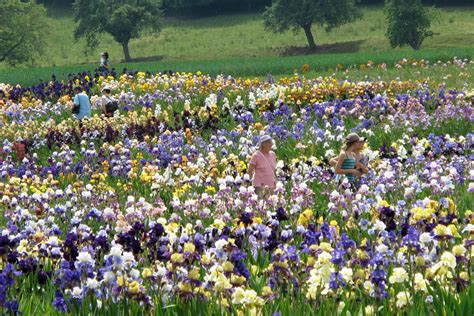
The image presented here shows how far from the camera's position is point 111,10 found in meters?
66.2

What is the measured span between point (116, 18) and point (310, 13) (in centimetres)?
1781

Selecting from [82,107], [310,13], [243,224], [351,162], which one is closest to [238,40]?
[310,13]

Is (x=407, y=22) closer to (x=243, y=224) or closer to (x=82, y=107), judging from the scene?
(x=82, y=107)

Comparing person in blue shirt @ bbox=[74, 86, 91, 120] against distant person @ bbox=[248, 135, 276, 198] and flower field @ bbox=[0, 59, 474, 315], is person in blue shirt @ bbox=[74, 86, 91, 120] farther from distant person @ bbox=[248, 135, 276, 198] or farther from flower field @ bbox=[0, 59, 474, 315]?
distant person @ bbox=[248, 135, 276, 198]

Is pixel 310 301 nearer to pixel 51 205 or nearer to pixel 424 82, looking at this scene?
pixel 51 205

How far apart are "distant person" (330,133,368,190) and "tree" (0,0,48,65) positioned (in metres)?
55.5

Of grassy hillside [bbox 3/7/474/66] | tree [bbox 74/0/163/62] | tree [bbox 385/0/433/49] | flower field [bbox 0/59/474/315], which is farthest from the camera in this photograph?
tree [bbox 74/0/163/62]

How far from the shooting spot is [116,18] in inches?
2472

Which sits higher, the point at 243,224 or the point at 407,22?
the point at 243,224

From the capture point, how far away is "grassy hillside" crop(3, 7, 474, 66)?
60156 mm

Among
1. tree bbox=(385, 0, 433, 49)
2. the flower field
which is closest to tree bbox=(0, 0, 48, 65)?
tree bbox=(385, 0, 433, 49)

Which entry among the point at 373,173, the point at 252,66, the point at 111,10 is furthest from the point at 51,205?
the point at 111,10

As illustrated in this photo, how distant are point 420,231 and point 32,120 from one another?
1521 cm

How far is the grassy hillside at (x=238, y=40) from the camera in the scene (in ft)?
197
